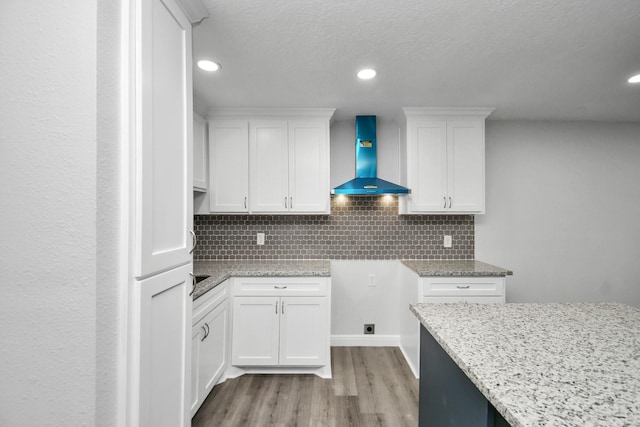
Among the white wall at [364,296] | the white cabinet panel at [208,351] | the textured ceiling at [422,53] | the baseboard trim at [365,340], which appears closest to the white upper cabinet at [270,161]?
the textured ceiling at [422,53]

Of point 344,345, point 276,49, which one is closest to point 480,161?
point 276,49

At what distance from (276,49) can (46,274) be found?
1.57 m

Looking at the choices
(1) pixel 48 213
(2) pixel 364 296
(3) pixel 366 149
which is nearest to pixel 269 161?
(3) pixel 366 149

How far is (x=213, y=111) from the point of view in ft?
8.96

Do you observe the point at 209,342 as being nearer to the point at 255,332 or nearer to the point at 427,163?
the point at 255,332

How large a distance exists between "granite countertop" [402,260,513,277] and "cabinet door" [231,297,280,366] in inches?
50.9

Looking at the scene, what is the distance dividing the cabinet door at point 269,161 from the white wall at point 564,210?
6.95ft

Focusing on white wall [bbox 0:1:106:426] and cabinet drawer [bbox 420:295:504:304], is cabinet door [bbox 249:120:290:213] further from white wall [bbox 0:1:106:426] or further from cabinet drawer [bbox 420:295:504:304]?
white wall [bbox 0:1:106:426]

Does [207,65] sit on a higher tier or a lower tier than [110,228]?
higher

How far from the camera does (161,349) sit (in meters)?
1.11

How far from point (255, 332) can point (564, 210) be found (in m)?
3.40

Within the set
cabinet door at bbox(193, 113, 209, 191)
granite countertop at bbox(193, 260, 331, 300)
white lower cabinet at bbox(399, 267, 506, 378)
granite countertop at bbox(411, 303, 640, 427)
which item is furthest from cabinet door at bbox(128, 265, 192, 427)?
white lower cabinet at bbox(399, 267, 506, 378)

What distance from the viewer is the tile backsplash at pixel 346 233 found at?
10.0 feet

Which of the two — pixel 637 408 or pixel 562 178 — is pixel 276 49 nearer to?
pixel 637 408
